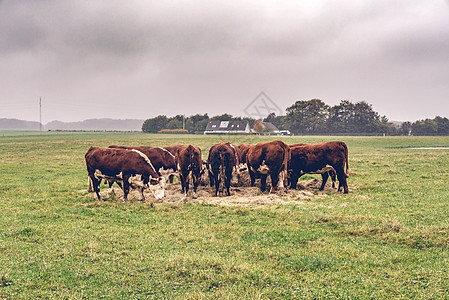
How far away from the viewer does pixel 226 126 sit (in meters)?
119

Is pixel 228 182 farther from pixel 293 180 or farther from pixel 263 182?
pixel 293 180

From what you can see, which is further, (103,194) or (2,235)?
(103,194)

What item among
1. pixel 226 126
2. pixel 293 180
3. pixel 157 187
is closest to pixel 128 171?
pixel 157 187

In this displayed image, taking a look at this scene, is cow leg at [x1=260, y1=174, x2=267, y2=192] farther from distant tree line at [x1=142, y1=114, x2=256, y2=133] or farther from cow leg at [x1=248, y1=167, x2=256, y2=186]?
distant tree line at [x1=142, y1=114, x2=256, y2=133]

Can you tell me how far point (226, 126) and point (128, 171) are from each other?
10729 centimetres

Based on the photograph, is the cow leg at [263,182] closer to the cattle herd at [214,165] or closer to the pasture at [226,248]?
the cattle herd at [214,165]

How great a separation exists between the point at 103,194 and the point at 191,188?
3.70 meters

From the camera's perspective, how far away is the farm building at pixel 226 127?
4536 inches

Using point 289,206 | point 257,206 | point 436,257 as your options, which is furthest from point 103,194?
point 436,257

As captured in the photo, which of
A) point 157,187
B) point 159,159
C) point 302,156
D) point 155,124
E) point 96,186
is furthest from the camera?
point 155,124

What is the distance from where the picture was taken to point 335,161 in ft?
45.0

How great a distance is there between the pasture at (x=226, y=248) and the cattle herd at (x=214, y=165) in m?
0.91

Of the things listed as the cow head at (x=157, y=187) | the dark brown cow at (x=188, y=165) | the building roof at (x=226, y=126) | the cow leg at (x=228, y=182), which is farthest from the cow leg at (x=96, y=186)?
the building roof at (x=226, y=126)

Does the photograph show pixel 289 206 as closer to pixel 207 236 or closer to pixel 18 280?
pixel 207 236
